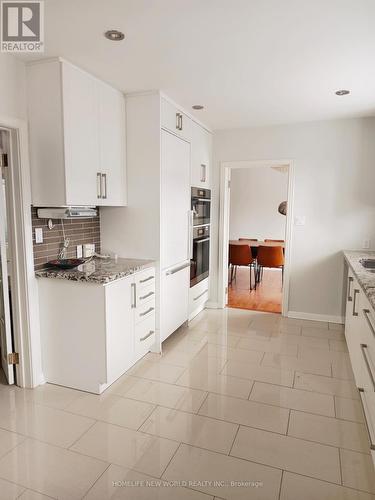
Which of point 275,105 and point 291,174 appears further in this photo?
point 291,174

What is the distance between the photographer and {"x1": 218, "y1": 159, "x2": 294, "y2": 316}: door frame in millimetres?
4230

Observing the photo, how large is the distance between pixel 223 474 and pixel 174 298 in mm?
1934

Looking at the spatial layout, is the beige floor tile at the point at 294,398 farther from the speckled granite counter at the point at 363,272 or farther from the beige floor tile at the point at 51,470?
the beige floor tile at the point at 51,470

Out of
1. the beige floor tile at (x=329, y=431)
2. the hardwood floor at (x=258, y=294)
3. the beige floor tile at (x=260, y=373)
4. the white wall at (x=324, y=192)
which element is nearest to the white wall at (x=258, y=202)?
the hardwood floor at (x=258, y=294)

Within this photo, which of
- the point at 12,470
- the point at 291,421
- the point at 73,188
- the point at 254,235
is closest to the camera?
the point at 12,470

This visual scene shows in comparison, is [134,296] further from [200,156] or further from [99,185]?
[200,156]

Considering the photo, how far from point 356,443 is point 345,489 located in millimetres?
→ 397

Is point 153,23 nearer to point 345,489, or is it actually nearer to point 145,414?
point 145,414

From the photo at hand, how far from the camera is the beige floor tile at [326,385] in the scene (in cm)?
260

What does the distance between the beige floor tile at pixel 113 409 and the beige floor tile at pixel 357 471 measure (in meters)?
1.20

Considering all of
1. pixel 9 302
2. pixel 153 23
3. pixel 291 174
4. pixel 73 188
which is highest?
pixel 153 23

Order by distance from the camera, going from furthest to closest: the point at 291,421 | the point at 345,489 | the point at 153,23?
the point at 291,421 → the point at 153,23 → the point at 345,489

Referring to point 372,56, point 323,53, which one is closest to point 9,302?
point 323,53

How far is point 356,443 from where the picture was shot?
202cm
